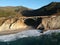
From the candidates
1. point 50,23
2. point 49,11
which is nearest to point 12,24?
point 50,23

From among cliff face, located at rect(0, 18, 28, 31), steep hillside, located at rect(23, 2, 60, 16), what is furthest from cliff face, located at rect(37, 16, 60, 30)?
steep hillside, located at rect(23, 2, 60, 16)

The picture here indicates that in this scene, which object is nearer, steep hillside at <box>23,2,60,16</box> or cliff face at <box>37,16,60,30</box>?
cliff face at <box>37,16,60,30</box>

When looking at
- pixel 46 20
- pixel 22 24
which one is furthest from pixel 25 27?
pixel 46 20

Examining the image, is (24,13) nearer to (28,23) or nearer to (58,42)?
(28,23)

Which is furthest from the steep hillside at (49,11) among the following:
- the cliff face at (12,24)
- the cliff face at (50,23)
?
the cliff face at (12,24)

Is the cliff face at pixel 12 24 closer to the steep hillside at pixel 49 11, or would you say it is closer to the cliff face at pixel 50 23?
the cliff face at pixel 50 23

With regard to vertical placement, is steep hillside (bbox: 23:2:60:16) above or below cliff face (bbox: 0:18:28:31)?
above

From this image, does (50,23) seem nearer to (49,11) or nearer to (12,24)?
(12,24)

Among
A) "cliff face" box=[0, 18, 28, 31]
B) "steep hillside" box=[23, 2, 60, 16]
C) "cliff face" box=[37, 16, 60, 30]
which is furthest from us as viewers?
"steep hillside" box=[23, 2, 60, 16]

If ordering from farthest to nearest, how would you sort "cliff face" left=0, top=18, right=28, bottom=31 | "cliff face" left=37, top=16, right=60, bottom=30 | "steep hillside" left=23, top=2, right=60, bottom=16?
"steep hillside" left=23, top=2, right=60, bottom=16 < "cliff face" left=0, top=18, right=28, bottom=31 < "cliff face" left=37, top=16, right=60, bottom=30

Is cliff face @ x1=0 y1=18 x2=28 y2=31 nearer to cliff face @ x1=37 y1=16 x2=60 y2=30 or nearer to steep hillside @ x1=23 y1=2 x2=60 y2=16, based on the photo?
cliff face @ x1=37 y1=16 x2=60 y2=30
